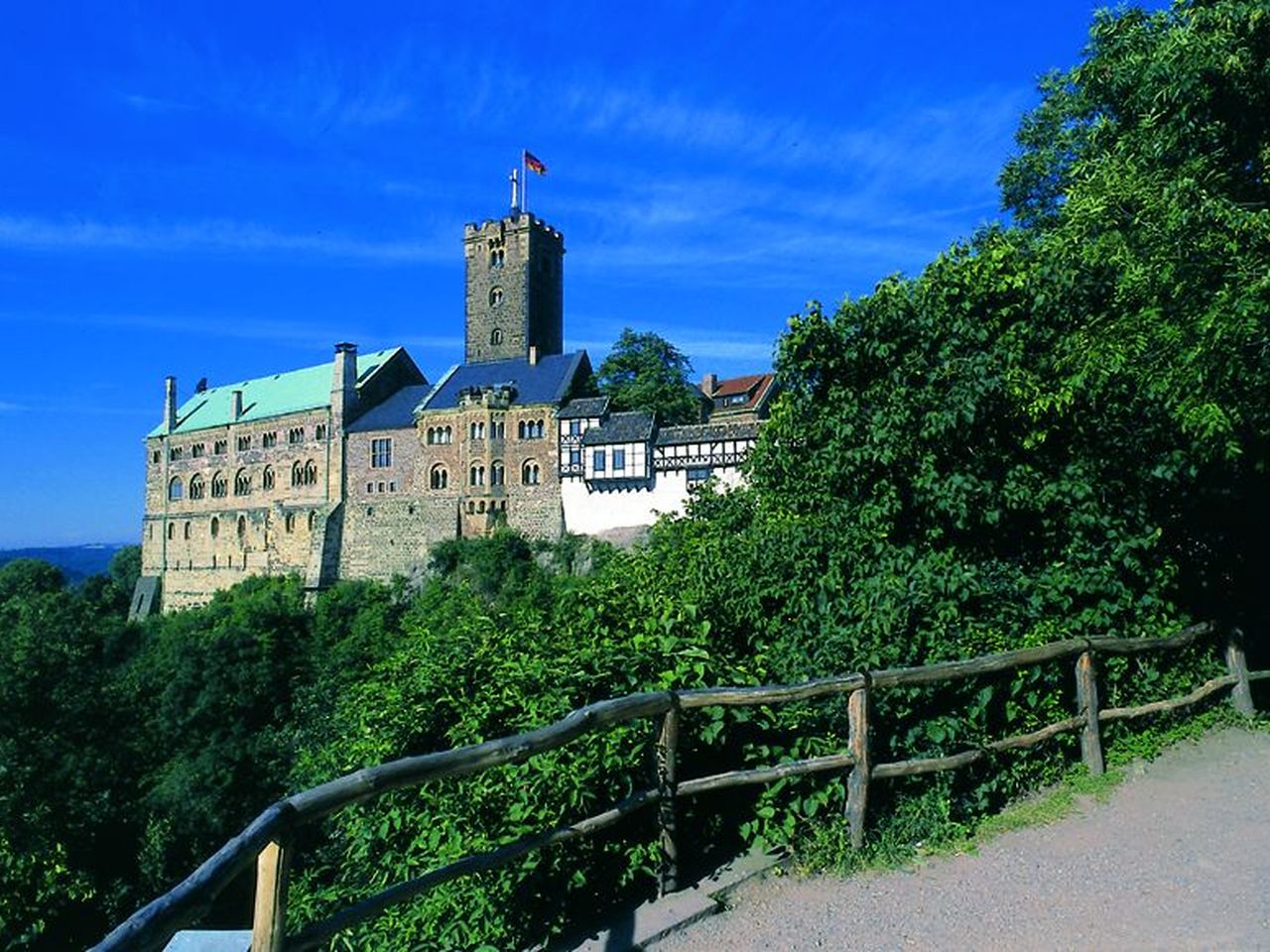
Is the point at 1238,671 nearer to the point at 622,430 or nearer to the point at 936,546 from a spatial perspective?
the point at 936,546

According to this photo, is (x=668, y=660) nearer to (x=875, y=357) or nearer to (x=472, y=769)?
(x=472, y=769)

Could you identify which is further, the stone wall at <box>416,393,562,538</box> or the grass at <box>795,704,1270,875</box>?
the stone wall at <box>416,393,562,538</box>

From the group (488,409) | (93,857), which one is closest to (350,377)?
(488,409)

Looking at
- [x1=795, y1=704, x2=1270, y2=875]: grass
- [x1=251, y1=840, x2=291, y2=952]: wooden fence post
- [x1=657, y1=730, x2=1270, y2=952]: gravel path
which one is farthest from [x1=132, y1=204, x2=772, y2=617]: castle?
[x1=251, y1=840, x2=291, y2=952]: wooden fence post

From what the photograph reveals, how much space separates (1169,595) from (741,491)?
18.5ft

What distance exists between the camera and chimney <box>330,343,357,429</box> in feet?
197

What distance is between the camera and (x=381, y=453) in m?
58.6

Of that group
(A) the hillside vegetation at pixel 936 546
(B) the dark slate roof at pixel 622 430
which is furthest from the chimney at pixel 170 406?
(A) the hillside vegetation at pixel 936 546

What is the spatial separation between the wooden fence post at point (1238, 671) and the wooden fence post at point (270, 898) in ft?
29.0

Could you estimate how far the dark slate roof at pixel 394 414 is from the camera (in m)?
58.1

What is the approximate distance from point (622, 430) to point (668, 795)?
4357 centimetres

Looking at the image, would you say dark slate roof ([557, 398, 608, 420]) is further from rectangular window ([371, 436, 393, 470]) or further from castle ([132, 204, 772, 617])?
rectangular window ([371, 436, 393, 470])

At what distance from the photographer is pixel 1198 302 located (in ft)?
26.8

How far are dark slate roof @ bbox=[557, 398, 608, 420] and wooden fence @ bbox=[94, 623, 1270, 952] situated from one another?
42569 mm
